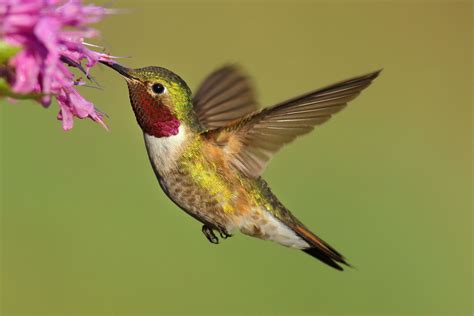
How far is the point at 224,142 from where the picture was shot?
2029 mm

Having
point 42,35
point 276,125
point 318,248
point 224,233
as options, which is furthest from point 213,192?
point 42,35

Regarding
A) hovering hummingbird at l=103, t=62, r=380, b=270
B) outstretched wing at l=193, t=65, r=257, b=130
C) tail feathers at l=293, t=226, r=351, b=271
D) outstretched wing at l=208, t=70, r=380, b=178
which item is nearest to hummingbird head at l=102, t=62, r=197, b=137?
hovering hummingbird at l=103, t=62, r=380, b=270

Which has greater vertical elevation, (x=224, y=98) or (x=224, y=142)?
(x=224, y=98)

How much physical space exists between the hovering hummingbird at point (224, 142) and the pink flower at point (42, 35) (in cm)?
49

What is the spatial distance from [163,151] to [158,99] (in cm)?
13

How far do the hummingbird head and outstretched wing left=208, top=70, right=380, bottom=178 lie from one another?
0.34 feet

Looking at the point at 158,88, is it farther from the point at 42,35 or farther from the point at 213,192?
the point at 42,35

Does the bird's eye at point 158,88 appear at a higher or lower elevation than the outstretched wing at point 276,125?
higher

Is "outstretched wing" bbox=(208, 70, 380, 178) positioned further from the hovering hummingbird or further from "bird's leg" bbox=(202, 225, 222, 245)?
"bird's leg" bbox=(202, 225, 222, 245)

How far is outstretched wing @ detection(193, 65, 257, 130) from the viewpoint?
2197 millimetres

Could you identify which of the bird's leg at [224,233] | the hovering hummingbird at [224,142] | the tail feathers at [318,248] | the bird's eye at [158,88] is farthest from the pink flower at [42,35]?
the tail feathers at [318,248]

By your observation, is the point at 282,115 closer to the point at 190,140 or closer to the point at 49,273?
the point at 190,140

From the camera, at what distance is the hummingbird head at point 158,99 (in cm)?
189

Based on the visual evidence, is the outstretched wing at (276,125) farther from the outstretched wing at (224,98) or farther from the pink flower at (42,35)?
the pink flower at (42,35)
